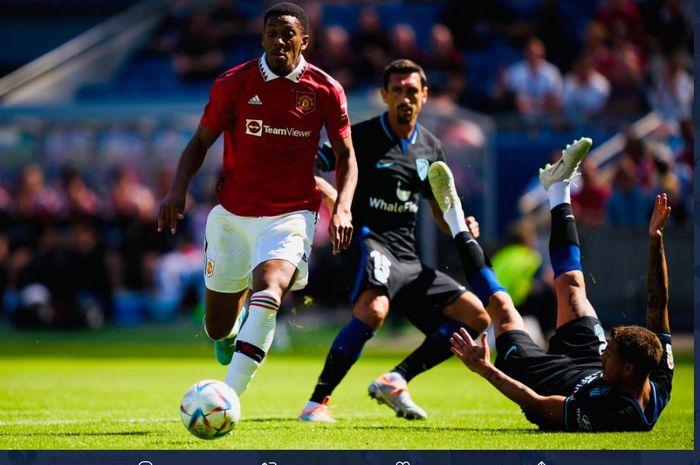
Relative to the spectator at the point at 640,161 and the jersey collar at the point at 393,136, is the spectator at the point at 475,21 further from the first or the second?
the jersey collar at the point at 393,136

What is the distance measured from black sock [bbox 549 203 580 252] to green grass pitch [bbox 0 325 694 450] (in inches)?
50.0

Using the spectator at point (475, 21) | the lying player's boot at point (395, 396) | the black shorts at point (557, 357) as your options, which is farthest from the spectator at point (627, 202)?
the black shorts at point (557, 357)

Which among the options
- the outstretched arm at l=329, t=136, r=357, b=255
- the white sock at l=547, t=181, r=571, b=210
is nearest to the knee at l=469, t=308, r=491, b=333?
the white sock at l=547, t=181, r=571, b=210

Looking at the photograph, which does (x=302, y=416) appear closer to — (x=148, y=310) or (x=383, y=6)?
(x=148, y=310)

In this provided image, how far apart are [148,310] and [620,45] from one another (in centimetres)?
927

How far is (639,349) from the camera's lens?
6.81m

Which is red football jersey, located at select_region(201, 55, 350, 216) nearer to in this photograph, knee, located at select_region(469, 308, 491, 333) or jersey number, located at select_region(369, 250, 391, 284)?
jersey number, located at select_region(369, 250, 391, 284)

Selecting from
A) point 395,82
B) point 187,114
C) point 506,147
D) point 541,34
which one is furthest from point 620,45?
point 395,82

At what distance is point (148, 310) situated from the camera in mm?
20172

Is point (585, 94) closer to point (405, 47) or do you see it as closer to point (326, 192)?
point (405, 47)

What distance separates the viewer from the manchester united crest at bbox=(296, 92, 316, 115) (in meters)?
7.75

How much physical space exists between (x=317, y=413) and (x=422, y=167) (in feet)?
6.63

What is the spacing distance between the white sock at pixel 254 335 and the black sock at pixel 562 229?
7.39 ft

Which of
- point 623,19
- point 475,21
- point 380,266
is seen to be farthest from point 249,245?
point 475,21
